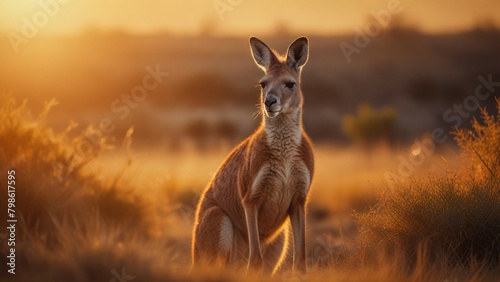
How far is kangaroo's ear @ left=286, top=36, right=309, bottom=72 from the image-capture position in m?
9.20

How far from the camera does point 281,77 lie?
891 cm

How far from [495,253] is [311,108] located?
119 ft

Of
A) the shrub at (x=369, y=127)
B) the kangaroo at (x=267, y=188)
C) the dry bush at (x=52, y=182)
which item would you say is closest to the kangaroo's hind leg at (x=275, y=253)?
the kangaroo at (x=267, y=188)

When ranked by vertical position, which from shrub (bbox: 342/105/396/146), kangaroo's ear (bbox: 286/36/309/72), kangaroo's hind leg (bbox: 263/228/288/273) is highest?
shrub (bbox: 342/105/396/146)

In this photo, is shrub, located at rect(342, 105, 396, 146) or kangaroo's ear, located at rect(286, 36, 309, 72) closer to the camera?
kangaroo's ear, located at rect(286, 36, 309, 72)

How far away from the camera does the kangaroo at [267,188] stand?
8531 millimetres

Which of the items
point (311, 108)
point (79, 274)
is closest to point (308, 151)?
point (79, 274)

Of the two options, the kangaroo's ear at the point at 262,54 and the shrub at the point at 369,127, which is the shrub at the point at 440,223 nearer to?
the kangaroo's ear at the point at 262,54

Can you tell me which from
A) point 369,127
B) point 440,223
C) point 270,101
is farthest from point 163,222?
point 369,127

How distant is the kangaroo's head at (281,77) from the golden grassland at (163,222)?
153 cm

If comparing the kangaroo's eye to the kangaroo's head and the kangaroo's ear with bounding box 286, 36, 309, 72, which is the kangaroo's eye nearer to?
the kangaroo's head

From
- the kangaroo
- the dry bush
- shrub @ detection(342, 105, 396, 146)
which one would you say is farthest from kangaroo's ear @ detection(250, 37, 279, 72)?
shrub @ detection(342, 105, 396, 146)

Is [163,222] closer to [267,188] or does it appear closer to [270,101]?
[267,188]

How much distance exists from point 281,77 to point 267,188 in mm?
1350
